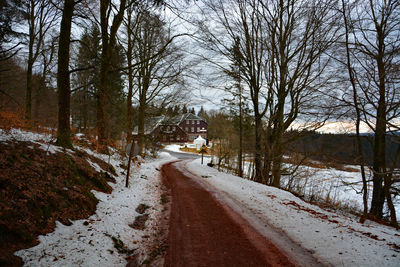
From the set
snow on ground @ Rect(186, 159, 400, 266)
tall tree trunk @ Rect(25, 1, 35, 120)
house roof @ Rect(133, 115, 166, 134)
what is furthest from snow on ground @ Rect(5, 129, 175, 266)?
house roof @ Rect(133, 115, 166, 134)

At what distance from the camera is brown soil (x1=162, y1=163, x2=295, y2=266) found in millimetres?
3329

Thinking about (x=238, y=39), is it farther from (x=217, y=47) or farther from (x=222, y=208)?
(x=222, y=208)

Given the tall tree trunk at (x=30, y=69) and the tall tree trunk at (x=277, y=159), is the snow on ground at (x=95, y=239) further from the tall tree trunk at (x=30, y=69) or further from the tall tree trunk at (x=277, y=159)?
the tall tree trunk at (x=30, y=69)

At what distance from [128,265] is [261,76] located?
40.3 feet

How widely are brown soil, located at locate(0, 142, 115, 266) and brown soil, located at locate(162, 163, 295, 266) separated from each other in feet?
6.67

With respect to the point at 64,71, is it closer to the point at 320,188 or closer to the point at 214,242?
the point at 214,242

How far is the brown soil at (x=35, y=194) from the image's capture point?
108 inches

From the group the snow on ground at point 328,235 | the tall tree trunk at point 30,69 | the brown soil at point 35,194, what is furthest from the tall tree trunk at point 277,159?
the tall tree trunk at point 30,69

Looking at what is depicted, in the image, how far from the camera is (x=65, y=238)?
3.18 metres

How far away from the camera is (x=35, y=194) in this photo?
3490mm

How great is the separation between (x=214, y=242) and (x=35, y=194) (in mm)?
3365

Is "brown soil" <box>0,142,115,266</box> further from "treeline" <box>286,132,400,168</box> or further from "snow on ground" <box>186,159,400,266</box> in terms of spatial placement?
"treeline" <box>286,132,400,168</box>

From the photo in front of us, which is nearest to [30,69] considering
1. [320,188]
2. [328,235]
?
[328,235]

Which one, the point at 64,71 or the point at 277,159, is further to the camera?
the point at 277,159
